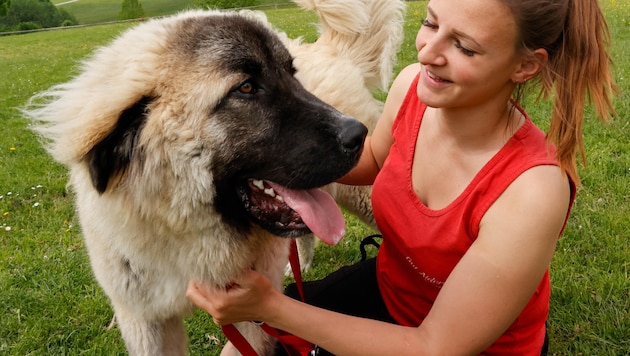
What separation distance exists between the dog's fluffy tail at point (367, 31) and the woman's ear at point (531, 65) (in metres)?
1.53

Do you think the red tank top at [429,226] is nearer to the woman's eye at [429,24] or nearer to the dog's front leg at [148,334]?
the woman's eye at [429,24]

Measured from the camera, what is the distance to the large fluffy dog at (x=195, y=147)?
67.4 inches

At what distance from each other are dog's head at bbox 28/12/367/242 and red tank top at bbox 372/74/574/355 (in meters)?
0.30

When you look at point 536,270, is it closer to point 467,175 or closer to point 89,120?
point 467,175

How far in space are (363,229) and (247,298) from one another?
7.13 ft

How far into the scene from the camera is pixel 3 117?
712 centimetres

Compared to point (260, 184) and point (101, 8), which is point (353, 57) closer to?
point (260, 184)

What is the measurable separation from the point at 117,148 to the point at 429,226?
43.0 inches

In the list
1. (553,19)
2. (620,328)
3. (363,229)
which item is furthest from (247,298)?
(363,229)

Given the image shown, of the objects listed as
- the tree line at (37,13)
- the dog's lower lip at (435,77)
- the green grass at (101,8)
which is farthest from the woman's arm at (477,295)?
the green grass at (101,8)

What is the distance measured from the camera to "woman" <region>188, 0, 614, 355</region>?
1.56 meters

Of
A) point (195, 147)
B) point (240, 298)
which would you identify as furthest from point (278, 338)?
point (195, 147)

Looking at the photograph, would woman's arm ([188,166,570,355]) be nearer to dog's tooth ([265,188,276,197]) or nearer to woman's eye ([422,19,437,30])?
dog's tooth ([265,188,276,197])

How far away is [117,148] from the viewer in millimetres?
1710
